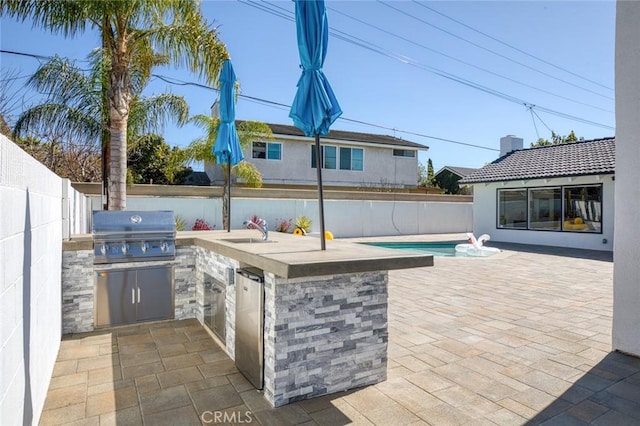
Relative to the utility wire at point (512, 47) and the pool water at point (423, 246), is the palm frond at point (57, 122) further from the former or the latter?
the utility wire at point (512, 47)

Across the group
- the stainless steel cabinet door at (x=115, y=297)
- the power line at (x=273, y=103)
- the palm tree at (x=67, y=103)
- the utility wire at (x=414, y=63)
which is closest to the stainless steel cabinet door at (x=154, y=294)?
the stainless steel cabinet door at (x=115, y=297)

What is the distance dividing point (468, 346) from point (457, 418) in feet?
4.95

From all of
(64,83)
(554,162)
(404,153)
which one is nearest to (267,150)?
(404,153)

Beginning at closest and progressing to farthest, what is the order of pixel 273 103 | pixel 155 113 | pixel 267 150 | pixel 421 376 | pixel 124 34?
pixel 421 376
pixel 124 34
pixel 155 113
pixel 273 103
pixel 267 150

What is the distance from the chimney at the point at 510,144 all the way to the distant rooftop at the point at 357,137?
5223 millimetres

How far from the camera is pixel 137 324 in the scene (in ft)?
15.8

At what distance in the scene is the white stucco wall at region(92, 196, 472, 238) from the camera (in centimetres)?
1339

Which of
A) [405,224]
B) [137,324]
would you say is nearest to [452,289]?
[137,324]

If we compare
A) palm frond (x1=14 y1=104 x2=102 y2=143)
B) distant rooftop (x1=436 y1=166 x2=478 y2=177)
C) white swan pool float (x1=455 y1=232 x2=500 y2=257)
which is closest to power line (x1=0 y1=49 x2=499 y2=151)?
palm frond (x1=14 y1=104 x2=102 y2=143)

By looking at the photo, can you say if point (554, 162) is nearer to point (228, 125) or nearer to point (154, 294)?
point (228, 125)

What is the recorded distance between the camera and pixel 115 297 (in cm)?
470

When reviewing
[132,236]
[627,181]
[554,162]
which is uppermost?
[554,162]

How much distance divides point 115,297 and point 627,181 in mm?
5619

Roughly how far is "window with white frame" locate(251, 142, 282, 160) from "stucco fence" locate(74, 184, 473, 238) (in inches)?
174
